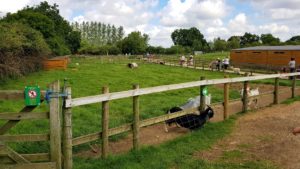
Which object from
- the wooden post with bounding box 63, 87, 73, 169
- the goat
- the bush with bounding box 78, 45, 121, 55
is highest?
the bush with bounding box 78, 45, 121, 55

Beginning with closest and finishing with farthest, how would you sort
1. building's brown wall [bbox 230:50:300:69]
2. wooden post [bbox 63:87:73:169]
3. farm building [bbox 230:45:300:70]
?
wooden post [bbox 63:87:73:169] → farm building [bbox 230:45:300:70] → building's brown wall [bbox 230:50:300:69]

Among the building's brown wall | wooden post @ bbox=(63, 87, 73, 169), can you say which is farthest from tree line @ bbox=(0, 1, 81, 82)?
the building's brown wall

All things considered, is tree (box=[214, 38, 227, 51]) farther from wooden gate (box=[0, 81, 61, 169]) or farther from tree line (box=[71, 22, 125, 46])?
wooden gate (box=[0, 81, 61, 169])

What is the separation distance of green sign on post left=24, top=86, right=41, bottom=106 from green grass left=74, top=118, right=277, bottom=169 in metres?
1.52

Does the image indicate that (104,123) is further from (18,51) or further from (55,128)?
(18,51)

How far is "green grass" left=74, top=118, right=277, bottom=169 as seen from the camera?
17.9 ft

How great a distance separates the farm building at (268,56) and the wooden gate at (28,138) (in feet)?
94.9

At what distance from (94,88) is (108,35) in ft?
392

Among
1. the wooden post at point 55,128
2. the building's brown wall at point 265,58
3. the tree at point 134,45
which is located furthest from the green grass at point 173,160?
the tree at point 134,45

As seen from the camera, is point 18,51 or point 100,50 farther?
point 100,50

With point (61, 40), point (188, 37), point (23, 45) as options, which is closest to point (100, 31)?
point (188, 37)

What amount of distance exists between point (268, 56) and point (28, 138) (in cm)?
3336

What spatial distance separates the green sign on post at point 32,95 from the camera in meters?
4.42

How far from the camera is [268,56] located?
34.8 metres
